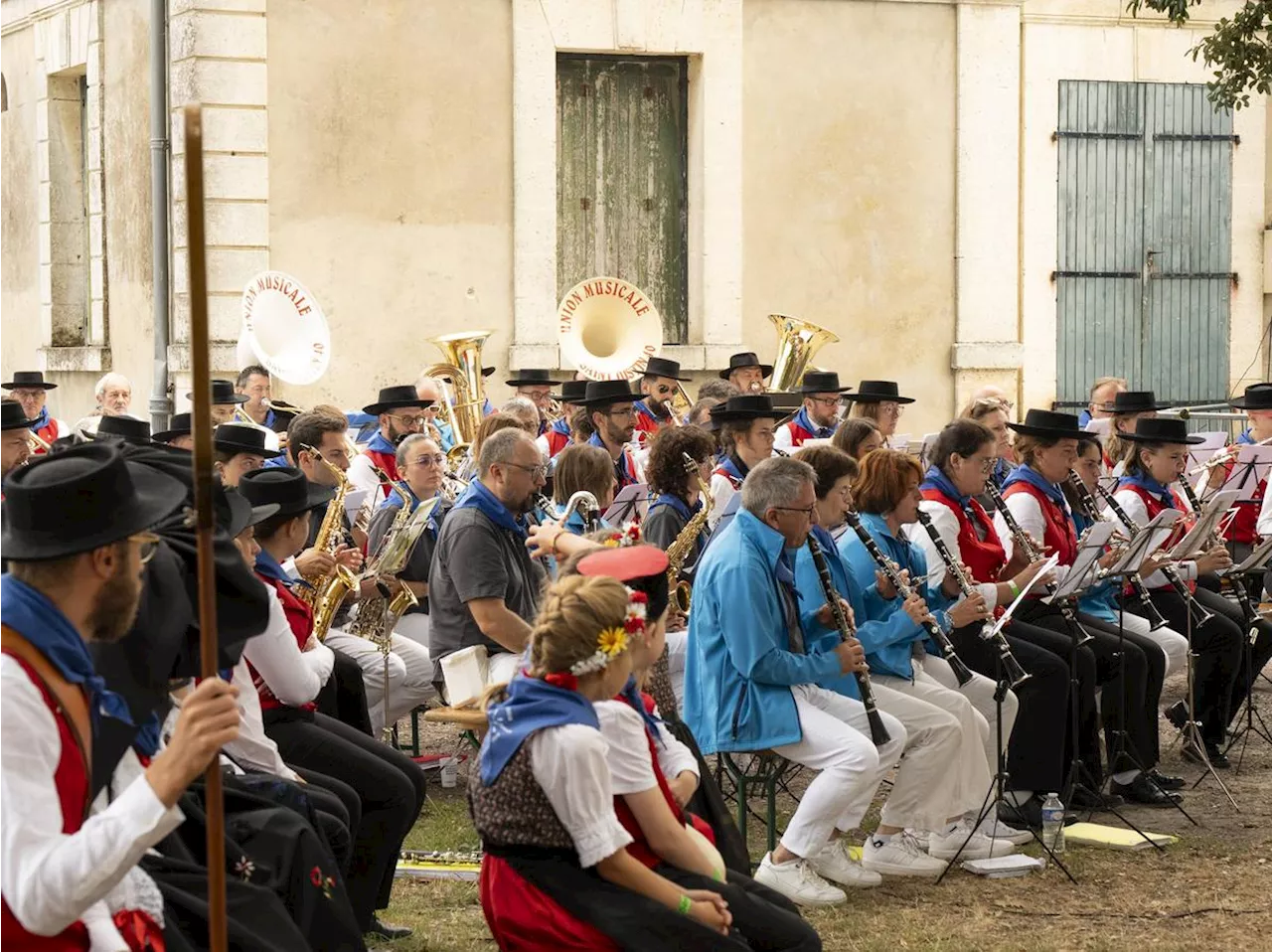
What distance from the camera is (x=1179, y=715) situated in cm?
936

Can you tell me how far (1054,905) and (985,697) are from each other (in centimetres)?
114

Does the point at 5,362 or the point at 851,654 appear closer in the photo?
the point at 851,654

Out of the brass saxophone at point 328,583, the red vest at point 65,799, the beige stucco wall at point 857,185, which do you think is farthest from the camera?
the beige stucco wall at point 857,185

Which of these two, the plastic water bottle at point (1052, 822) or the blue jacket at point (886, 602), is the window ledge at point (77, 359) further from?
the plastic water bottle at point (1052, 822)

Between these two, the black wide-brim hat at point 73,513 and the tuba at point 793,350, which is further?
the tuba at point 793,350

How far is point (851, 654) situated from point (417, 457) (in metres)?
3.11

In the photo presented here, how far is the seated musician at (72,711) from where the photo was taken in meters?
3.37

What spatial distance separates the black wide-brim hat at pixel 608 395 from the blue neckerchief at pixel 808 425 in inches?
66.6

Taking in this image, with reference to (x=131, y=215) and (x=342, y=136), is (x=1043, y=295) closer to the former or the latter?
(x=342, y=136)

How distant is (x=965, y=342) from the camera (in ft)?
55.2

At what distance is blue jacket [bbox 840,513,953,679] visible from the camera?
23.4 ft

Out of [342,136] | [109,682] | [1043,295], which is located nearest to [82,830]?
[109,682]

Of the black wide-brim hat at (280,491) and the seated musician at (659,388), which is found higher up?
the seated musician at (659,388)

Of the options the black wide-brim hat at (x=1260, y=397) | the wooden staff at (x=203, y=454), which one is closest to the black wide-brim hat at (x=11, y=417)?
the wooden staff at (x=203, y=454)
